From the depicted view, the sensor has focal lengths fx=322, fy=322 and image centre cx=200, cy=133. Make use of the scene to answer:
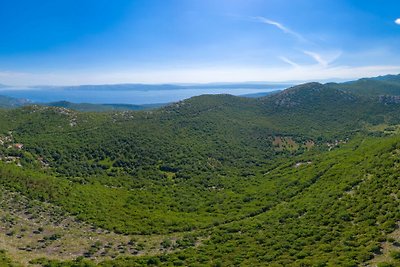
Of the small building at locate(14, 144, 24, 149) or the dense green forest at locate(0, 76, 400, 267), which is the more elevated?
the small building at locate(14, 144, 24, 149)

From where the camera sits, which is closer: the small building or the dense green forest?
the dense green forest

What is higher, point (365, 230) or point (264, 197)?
point (365, 230)

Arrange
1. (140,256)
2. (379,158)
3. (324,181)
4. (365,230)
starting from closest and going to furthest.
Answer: (365,230)
(140,256)
(379,158)
(324,181)

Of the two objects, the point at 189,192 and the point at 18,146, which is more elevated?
the point at 18,146

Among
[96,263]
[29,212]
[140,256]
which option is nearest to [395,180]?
[140,256]

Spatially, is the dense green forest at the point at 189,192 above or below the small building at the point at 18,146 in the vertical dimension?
below

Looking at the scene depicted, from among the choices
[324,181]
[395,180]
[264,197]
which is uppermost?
[395,180]

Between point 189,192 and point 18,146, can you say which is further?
point 18,146

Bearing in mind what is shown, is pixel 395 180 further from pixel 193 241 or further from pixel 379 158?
pixel 193 241
